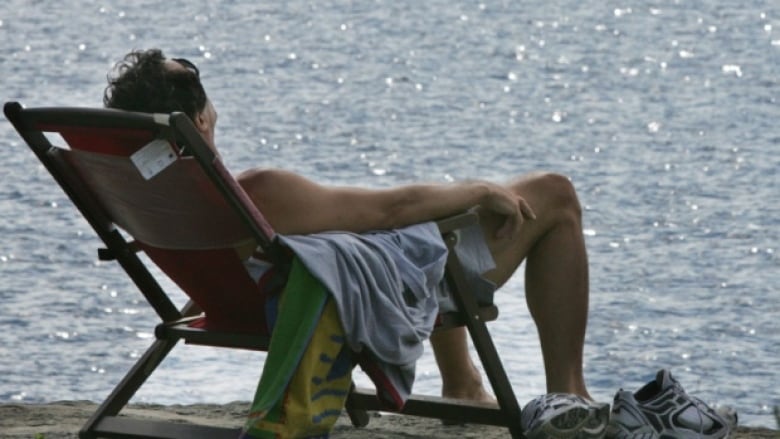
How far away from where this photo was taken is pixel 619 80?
35.8ft

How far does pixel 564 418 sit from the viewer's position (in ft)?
12.5

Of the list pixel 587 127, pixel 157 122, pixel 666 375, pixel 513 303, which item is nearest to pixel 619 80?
pixel 587 127

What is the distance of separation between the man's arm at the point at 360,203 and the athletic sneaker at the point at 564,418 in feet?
1.39

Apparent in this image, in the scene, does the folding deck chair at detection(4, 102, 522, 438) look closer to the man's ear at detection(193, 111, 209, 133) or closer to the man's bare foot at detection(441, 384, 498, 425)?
the man's ear at detection(193, 111, 209, 133)

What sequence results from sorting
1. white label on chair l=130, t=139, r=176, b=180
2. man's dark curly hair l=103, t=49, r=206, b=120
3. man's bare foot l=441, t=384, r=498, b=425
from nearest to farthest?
white label on chair l=130, t=139, r=176, b=180
man's dark curly hair l=103, t=49, r=206, b=120
man's bare foot l=441, t=384, r=498, b=425

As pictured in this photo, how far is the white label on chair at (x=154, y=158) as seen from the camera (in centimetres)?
345

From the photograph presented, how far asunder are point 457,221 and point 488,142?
17.0 ft

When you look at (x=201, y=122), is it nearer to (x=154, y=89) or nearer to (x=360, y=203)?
(x=154, y=89)

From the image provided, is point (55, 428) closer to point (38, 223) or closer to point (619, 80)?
point (38, 223)

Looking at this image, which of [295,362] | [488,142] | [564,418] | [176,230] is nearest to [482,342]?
[564,418]

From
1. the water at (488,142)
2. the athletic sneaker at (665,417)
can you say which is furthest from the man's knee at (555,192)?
the water at (488,142)

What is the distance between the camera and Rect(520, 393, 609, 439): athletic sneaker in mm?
3797

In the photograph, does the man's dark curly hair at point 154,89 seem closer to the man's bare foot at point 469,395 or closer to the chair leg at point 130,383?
the chair leg at point 130,383

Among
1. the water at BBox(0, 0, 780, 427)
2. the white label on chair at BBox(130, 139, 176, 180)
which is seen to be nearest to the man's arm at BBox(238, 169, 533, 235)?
the white label on chair at BBox(130, 139, 176, 180)
